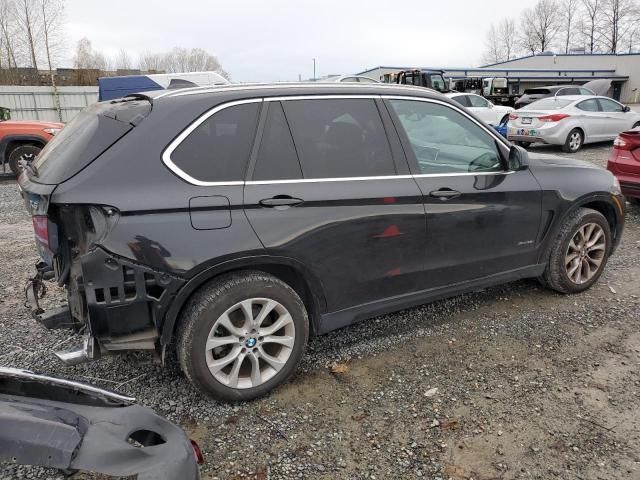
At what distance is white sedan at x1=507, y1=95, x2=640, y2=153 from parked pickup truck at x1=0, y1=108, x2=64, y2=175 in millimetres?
11658

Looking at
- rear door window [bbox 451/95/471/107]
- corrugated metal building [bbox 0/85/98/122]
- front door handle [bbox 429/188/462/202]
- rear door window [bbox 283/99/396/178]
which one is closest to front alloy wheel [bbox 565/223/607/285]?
front door handle [bbox 429/188/462/202]

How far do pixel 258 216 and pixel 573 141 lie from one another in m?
13.1

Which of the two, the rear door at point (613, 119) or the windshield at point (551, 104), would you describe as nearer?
the windshield at point (551, 104)

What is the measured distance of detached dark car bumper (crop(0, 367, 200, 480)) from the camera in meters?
1.55

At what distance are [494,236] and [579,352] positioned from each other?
3.25 feet

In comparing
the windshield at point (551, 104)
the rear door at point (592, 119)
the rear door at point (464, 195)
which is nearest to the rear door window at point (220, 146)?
the rear door at point (464, 195)

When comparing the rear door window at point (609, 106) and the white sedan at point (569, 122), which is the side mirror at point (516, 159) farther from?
the rear door window at point (609, 106)

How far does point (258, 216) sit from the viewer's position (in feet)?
9.07

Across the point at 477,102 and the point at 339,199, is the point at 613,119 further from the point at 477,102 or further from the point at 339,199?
the point at 339,199

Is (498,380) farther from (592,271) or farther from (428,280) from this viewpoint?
(592,271)

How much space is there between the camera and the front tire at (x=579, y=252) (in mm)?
4145

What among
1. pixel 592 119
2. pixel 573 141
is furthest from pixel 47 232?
pixel 592 119

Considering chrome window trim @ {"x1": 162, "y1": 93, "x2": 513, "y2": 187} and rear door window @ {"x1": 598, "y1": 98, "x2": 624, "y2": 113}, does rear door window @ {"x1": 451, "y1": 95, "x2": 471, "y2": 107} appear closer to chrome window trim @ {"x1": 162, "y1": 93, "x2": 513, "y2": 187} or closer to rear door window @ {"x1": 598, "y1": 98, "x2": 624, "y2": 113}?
rear door window @ {"x1": 598, "y1": 98, "x2": 624, "y2": 113}

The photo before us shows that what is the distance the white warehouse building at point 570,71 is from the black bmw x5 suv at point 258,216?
34345mm
